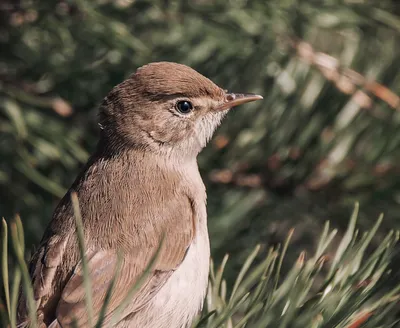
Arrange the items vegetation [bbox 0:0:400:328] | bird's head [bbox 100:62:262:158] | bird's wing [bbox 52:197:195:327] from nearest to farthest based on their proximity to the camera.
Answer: bird's wing [bbox 52:197:195:327], vegetation [bbox 0:0:400:328], bird's head [bbox 100:62:262:158]

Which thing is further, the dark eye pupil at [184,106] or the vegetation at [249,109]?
the dark eye pupil at [184,106]

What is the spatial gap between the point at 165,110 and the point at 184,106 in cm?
7

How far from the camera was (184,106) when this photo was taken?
2635 mm

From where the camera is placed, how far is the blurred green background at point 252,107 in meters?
2.22

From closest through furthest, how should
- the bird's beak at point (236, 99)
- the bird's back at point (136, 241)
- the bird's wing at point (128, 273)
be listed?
the bird's wing at point (128, 273)
the bird's back at point (136, 241)
the bird's beak at point (236, 99)

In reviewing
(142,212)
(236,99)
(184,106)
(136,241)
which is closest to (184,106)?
(184,106)

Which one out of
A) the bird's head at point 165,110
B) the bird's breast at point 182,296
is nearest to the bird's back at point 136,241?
the bird's breast at point 182,296

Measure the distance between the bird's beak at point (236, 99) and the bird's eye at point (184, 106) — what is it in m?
0.11

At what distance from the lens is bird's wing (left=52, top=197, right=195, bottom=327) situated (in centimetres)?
189

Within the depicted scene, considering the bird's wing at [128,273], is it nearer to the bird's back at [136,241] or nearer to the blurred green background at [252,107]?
the bird's back at [136,241]

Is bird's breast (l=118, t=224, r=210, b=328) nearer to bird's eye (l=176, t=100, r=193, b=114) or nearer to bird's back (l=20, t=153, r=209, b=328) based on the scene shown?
bird's back (l=20, t=153, r=209, b=328)

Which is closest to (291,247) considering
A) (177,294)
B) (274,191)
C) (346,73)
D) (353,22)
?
(274,191)

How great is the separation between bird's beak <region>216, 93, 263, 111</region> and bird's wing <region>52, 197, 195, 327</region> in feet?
1.29

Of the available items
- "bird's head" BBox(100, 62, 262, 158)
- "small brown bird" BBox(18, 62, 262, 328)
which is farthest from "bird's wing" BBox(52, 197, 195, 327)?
"bird's head" BBox(100, 62, 262, 158)
